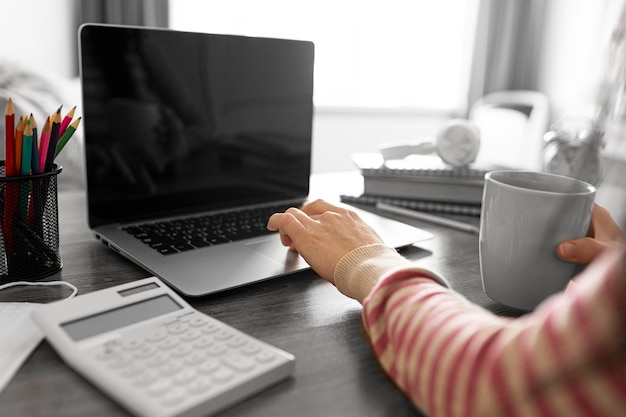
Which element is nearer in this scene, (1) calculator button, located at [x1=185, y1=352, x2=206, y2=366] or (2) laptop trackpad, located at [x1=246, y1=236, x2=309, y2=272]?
(1) calculator button, located at [x1=185, y1=352, x2=206, y2=366]

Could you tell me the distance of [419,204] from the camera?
1.01 m

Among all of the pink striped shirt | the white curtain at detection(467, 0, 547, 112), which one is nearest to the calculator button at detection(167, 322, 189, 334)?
the pink striped shirt

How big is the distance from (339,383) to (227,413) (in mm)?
96

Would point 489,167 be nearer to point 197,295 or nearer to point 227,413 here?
point 197,295

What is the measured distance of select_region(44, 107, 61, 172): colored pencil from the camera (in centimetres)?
60

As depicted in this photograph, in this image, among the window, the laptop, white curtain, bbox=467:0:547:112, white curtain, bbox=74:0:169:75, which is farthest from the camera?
white curtain, bbox=467:0:547:112

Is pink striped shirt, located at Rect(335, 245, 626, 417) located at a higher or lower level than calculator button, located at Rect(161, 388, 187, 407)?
higher

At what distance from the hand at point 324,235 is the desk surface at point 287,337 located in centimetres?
4

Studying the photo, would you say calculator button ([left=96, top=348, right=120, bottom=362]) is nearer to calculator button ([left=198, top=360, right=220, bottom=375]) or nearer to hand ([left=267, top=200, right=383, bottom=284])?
calculator button ([left=198, top=360, right=220, bottom=375])

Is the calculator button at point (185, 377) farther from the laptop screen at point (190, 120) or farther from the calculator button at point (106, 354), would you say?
the laptop screen at point (190, 120)

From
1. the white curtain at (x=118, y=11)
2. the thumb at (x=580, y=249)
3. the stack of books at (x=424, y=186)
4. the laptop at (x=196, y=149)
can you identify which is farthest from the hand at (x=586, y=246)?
the white curtain at (x=118, y=11)

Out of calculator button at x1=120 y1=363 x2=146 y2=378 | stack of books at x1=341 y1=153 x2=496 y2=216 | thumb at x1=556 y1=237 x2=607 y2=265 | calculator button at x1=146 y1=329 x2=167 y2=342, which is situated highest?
thumb at x1=556 y1=237 x2=607 y2=265

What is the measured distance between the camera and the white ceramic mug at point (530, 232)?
0.54 m

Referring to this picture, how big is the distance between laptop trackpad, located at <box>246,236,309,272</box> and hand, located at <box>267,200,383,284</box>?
0.7 inches
